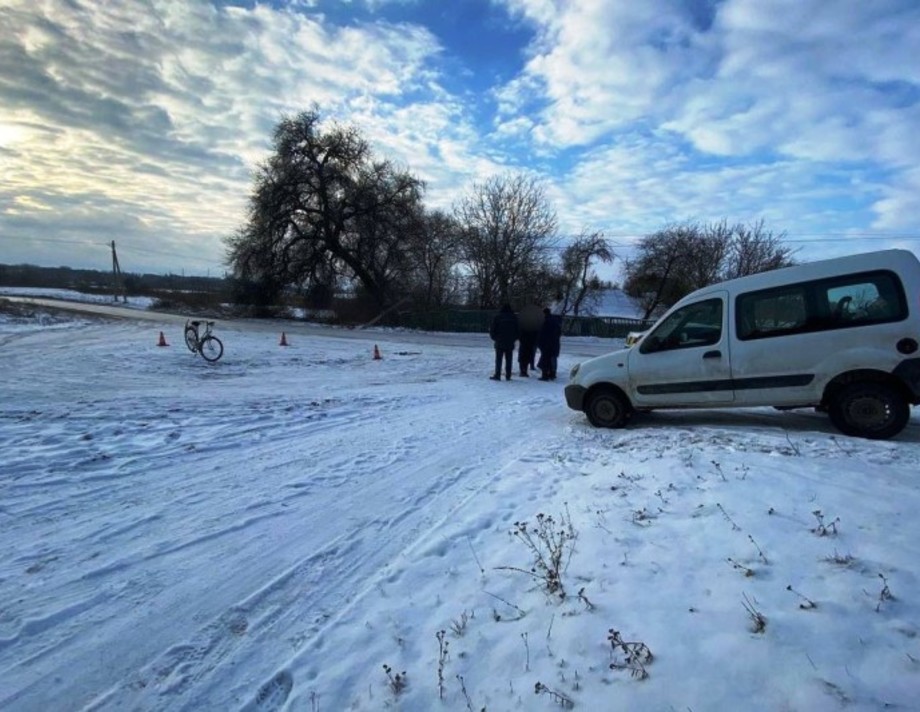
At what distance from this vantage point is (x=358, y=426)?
859 cm

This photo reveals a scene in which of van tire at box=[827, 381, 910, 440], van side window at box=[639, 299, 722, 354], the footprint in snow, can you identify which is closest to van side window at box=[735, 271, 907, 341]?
van side window at box=[639, 299, 722, 354]

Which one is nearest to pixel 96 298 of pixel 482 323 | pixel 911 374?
pixel 482 323

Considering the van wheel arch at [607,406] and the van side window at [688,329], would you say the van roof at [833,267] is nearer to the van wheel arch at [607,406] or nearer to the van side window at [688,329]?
the van side window at [688,329]

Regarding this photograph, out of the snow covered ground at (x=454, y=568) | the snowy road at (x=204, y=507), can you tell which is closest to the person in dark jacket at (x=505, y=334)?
the snowy road at (x=204, y=507)

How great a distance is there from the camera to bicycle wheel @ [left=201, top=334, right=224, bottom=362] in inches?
620

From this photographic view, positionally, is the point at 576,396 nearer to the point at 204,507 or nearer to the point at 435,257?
the point at 204,507

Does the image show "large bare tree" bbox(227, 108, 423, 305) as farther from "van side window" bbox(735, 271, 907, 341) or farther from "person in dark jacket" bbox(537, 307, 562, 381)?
"van side window" bbox(735, 271, 907, 341)

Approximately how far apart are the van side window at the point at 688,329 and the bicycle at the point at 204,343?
12227 millimetres

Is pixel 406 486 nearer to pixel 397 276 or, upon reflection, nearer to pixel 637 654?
pixel 637 654

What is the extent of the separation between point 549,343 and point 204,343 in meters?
9.99

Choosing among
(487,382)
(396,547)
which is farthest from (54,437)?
(487,382)

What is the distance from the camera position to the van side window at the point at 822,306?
6582mm

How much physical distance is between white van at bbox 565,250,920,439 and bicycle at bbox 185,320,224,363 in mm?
11527

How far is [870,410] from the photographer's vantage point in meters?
6.64
